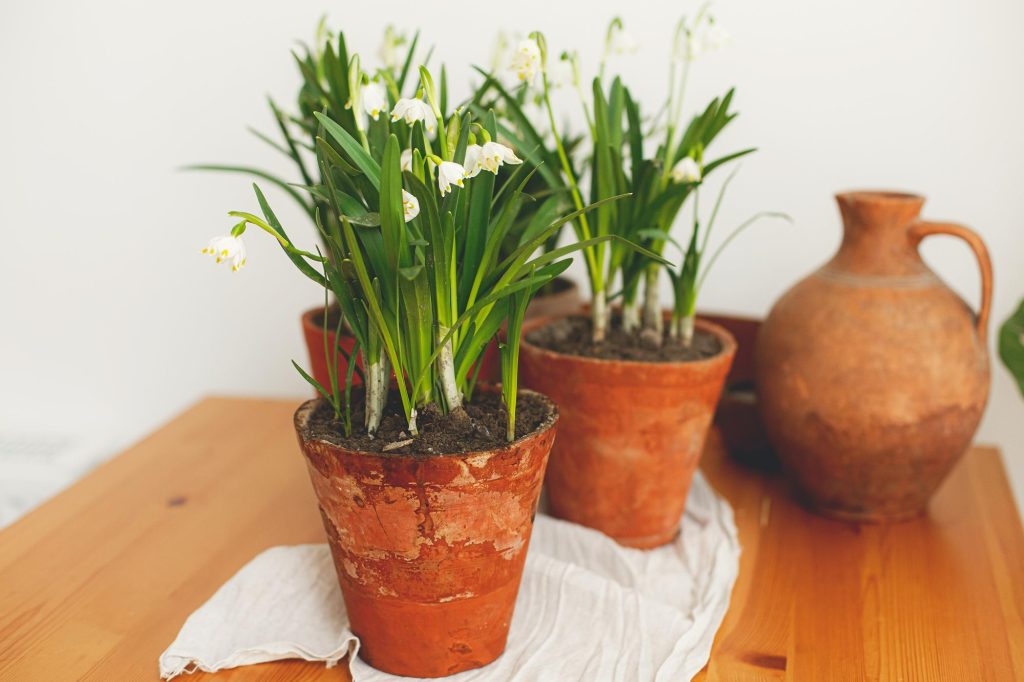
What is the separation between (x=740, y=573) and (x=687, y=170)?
0.45m

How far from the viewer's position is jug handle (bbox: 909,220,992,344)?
1068 millimetres

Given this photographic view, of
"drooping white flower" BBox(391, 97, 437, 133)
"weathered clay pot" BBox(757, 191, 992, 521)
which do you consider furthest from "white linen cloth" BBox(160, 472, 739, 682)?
"drooping white flower" BBox(391, 97, 437, 133)

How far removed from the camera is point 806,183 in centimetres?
138

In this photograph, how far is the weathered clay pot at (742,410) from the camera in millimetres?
1272

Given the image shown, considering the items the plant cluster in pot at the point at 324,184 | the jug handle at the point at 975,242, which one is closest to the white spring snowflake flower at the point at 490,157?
the plant cluster in pot at the point at 324,184

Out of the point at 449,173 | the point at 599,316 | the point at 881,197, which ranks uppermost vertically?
the point at 449,173

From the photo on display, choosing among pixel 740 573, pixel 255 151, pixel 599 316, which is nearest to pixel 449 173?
pixel 599 316

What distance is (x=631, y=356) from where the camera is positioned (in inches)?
39.9

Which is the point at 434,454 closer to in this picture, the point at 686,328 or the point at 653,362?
the point at 653,362

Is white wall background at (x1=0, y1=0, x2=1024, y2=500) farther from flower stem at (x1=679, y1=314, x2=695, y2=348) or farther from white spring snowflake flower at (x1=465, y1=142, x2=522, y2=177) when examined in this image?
white spring snowflake flower at (x1=465, y1=142, x2=522, y2=177)

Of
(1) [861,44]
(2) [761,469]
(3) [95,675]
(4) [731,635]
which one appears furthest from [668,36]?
(3) [95,675]

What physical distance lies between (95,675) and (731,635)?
1.96 feet

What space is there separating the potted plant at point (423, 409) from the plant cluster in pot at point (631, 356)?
165 millimetres

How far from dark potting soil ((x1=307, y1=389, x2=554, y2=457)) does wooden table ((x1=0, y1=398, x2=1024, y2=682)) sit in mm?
228
